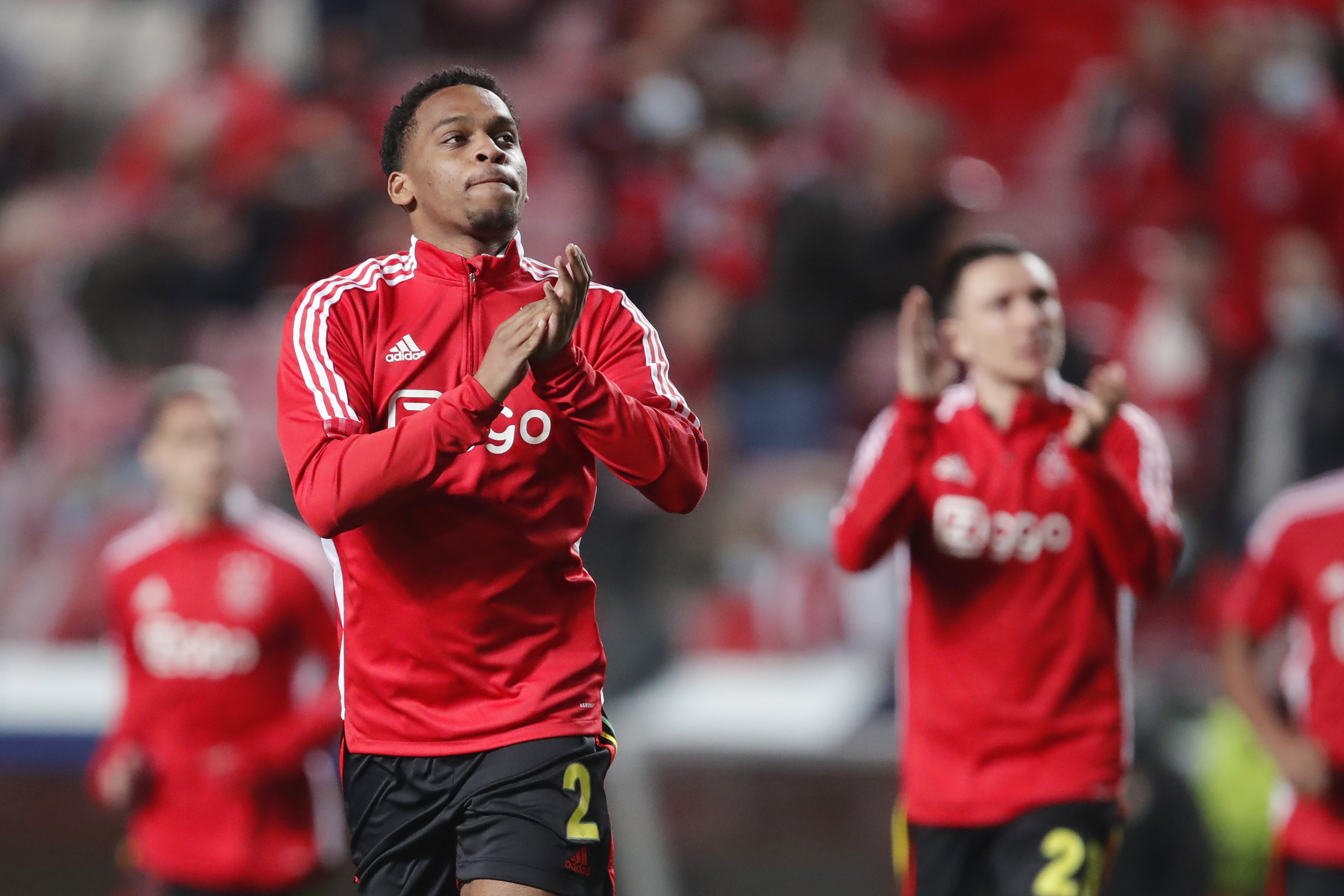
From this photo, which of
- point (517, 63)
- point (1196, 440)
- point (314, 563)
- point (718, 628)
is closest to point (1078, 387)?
point (1196, 440)

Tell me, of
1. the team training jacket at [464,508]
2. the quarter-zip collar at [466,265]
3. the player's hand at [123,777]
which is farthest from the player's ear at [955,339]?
the player's hand at [123,777]

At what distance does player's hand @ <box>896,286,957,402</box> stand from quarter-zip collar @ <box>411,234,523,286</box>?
1.01 metres

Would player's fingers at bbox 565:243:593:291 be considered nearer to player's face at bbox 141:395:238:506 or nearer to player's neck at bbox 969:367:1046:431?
player's neck at bbox 969:367:1046:431

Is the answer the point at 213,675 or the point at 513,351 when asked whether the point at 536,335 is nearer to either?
the point at 513,351

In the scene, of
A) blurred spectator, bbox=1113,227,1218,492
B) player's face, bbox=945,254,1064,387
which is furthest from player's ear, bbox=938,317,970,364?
blurred spectator, bbox=1113,227,1218,492

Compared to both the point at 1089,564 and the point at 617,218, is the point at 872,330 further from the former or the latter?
the point at 1089,564

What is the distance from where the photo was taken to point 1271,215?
8086 mm

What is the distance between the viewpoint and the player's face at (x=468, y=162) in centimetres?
280

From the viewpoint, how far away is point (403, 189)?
9.66 ft

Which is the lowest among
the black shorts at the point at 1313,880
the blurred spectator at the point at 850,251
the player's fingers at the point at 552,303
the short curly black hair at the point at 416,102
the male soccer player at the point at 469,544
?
the black shorts at the point at 1313,880

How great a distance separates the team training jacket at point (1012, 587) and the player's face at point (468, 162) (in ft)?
4.28

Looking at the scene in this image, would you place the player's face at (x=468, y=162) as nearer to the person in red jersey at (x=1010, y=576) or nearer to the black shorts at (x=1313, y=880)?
the person in red jersey at (x=1010, y=576)

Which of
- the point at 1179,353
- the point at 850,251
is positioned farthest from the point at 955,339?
the point at 1179,353

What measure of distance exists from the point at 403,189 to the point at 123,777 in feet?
7.68
